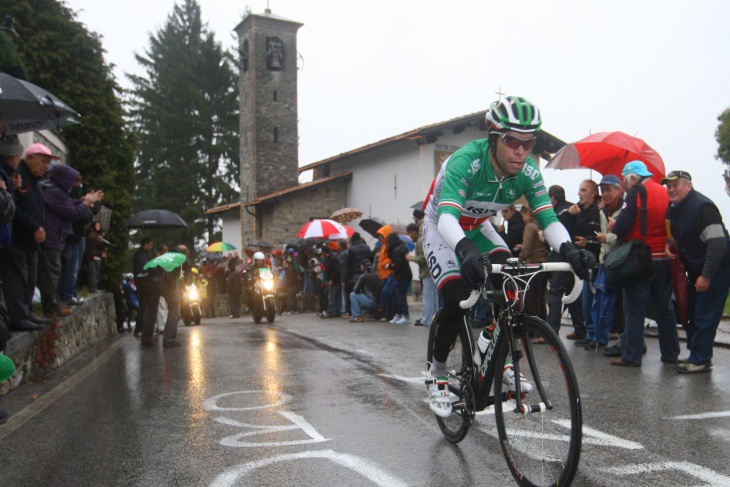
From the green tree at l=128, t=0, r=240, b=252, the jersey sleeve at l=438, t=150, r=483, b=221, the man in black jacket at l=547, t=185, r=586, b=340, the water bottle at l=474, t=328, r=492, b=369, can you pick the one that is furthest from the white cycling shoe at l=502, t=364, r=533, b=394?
the green tree at l=128, t=0, r=240, b=252

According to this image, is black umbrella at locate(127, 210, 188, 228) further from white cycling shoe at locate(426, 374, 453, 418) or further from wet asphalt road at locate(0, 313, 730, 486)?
white cycling shoe at locate(426, 374, 453, 418)

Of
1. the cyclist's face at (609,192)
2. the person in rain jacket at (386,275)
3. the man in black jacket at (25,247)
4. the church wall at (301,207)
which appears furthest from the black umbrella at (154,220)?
the church wall at (301,207)

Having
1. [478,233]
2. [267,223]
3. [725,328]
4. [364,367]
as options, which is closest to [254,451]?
[478,233]

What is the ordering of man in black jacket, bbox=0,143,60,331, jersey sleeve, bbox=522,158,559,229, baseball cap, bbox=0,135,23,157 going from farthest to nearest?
man in black jacket, bbox=0,143,60,331 → baseball cap, bbox=0,135,23,157 → jersey sleeve, bbox=522,158,559,229

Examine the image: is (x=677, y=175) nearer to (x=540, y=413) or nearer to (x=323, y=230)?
(x=540, y=413)

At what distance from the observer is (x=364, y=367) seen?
25.8 ft

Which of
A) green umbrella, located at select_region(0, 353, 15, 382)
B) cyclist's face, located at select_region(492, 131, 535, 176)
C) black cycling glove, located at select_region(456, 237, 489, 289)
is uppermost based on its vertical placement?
cyclist's face, located at select_region(492, 131, 535, 176)

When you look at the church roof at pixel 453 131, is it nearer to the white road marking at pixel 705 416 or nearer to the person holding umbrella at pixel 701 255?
the person holding umbrella at pixel 701 255

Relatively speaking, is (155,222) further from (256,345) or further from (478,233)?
(478,233)

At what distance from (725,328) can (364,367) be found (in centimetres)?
625

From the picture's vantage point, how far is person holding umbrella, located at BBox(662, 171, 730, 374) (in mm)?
6496

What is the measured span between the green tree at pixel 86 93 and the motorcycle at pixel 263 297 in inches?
124

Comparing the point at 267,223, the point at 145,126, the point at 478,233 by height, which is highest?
the point at 145,126

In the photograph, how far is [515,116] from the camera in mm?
4008
